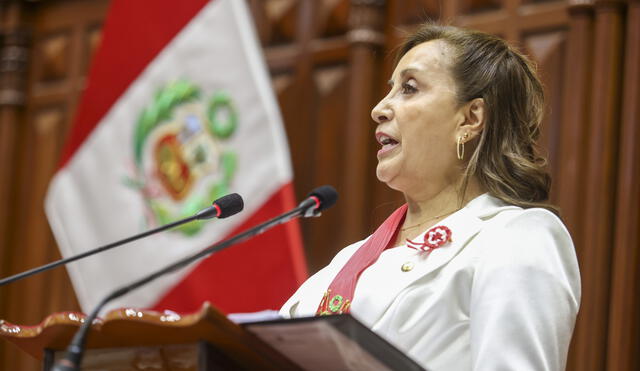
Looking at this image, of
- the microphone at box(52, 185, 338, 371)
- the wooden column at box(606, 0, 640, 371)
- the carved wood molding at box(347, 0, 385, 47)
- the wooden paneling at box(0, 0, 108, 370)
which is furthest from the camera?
the wooden paneling at box(0, 0, 108, 370)

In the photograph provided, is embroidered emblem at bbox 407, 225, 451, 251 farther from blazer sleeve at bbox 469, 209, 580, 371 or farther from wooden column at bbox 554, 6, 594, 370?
wooden column at bbox 554, 6, 594, 370

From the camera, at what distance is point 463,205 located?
215 cm

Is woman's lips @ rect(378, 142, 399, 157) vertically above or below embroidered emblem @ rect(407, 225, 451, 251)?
above

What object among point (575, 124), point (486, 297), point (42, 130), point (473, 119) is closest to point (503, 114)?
point (473, 119)

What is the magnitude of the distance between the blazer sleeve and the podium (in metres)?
0.23

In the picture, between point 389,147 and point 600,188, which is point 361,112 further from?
point 389,147

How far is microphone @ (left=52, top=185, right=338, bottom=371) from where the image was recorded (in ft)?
4.75

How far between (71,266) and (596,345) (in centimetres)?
222

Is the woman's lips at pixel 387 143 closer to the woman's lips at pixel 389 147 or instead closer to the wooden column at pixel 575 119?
the woman's lips at pixel 389 147

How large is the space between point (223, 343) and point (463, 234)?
0.64 meters

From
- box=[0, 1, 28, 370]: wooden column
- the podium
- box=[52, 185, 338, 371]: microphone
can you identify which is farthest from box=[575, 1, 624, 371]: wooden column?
box=[0, 1, 28, 370]: wooden column

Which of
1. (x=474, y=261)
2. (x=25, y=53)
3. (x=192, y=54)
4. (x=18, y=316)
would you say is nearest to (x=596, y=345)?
(x=474, y=261)

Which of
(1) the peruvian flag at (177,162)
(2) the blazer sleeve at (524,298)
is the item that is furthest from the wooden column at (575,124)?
(2) the blazer sleeve at (524,298)

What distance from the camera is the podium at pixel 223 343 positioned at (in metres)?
1.49
